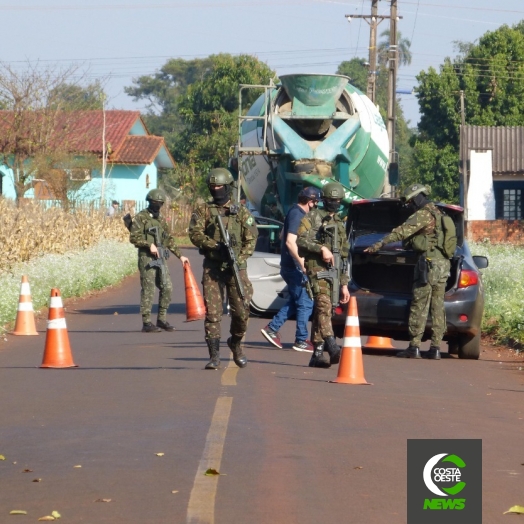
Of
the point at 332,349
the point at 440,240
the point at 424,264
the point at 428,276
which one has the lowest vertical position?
the point at 332,349

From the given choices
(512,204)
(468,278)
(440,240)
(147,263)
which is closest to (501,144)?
(512,204)

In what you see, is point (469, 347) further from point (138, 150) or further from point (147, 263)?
point (138, 150)

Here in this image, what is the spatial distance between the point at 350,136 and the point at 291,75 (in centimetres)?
136

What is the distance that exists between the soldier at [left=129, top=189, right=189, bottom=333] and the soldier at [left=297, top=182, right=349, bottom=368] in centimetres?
434

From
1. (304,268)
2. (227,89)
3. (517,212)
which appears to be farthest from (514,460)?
(227,89)

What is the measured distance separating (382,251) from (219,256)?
2833mm

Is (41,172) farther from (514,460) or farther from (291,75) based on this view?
(514,460)

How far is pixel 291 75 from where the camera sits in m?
19.2

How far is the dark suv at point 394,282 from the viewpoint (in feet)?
44.3

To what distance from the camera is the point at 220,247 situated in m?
11.6

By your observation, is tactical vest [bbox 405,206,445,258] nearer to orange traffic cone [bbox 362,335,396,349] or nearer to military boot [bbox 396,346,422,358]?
military boot [bbox 396,346,422,358]

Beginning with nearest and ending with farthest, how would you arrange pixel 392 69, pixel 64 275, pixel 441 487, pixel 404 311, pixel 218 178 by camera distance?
pixel 441 487 → pixel 218 178 → pixel 404 311 → pixel 64 275 → pixel 392 69

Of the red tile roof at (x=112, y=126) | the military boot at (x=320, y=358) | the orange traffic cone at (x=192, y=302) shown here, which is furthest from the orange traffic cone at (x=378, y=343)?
the red tile roof at (x=112, y=126)

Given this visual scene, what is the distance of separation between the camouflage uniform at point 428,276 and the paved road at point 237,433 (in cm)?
44
